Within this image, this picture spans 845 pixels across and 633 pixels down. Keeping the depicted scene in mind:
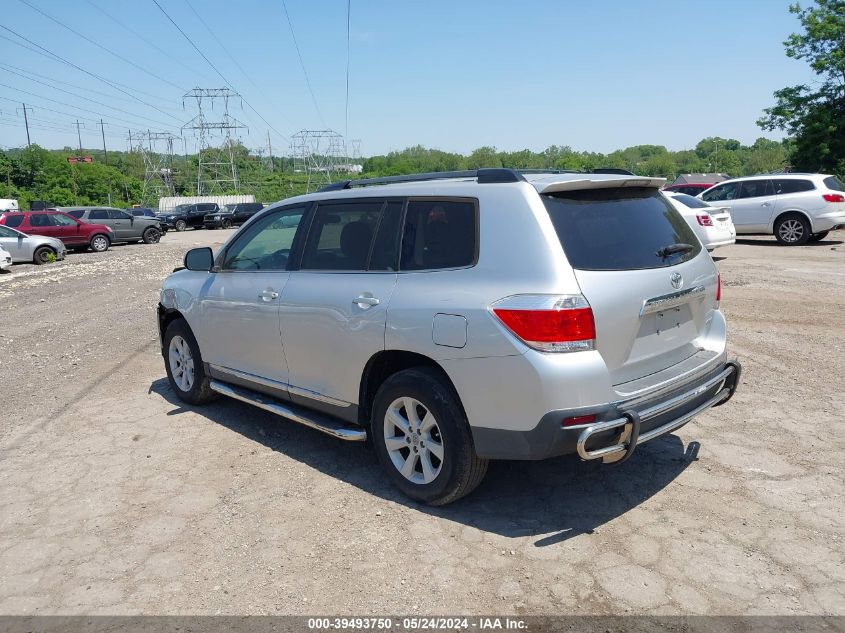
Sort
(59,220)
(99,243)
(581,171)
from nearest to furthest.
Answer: (581,171), (59,220), (99,243)

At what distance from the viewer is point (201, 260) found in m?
5.88

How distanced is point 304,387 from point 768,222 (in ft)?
53.2

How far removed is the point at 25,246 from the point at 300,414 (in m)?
21.3

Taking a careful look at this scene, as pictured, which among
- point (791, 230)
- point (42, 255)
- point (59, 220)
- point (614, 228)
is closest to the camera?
point (614, 228)

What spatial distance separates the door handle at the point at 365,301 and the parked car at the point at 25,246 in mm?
21843

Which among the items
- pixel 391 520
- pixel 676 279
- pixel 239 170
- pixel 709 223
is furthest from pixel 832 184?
pixel 239 170

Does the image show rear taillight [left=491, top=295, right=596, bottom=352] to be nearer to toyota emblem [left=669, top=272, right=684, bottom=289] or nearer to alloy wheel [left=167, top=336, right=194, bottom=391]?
toyota emblem [left=669, top=272, right=684, bottom=289]

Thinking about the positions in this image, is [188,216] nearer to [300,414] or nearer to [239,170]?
[300,414]

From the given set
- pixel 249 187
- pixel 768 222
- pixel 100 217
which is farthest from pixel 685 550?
pixel 249 187

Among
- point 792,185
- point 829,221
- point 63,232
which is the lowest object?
point 63,232

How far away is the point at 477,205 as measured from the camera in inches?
152

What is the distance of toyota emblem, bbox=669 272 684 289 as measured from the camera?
12.7 feet

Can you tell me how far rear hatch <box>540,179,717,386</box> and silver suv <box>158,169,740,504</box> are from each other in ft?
0.04

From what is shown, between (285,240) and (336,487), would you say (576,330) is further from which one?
(285,240)
